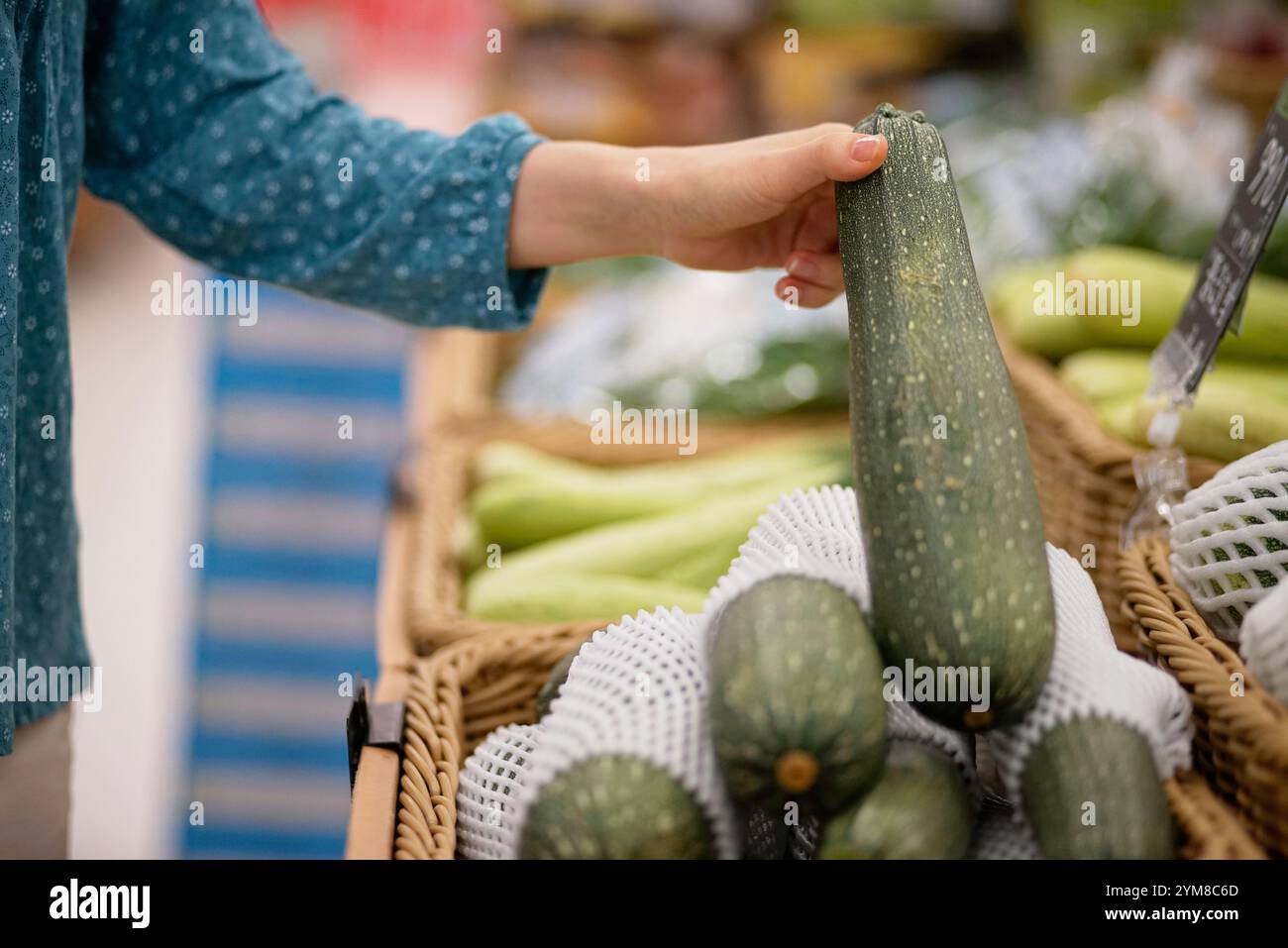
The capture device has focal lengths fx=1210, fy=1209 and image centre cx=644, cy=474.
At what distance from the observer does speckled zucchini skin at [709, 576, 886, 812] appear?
748 millimetres

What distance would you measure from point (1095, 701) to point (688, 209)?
0.65 metres

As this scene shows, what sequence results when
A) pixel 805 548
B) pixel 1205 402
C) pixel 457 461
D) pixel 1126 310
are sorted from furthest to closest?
pixel 457 461 < pixel 1126 310 < pixel 1205 402 < pixel 805 548

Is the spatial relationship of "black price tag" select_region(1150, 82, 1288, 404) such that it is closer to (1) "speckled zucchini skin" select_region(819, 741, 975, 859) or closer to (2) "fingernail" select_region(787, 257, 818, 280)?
(2) "fingernail" select_region(787, 257, 818, 280)

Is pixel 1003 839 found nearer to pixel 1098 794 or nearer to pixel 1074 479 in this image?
pixel 1098 794

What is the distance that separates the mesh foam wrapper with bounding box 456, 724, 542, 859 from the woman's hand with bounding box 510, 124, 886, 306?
1.80 feet

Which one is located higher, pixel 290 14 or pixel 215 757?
pixel 290 14

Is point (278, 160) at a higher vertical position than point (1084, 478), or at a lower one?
higher

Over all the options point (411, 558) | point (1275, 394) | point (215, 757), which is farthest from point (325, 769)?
point (1275, 394)

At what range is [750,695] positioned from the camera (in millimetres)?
762

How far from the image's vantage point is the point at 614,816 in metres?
0.76

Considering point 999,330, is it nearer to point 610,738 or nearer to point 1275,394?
point 1275,394

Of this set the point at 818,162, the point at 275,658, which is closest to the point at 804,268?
the point at 818,162

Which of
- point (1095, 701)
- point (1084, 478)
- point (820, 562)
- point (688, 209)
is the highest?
point (688, 209)
